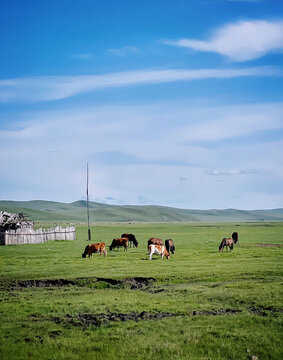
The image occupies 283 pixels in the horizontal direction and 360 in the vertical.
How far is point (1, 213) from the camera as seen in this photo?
172 ft

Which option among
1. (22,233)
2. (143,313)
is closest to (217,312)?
(143,313)

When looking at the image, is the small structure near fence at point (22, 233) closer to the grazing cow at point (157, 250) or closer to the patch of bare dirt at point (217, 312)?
the grazing cow at point (157, 250)

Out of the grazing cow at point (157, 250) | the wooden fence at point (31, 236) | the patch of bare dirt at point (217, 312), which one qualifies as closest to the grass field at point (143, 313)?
the patch of bare dirt at point (217, 312)

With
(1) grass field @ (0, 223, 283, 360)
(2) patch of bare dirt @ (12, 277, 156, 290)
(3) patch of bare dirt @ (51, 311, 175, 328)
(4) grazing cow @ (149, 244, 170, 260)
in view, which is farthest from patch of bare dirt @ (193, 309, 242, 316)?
(4) grazing cow @ (149, 244, 170, 260)

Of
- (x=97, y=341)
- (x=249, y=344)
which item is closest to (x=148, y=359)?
(x=97, y=341)

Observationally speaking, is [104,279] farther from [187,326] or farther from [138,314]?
[187,326]

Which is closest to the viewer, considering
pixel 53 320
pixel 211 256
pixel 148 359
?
pixel 148 359

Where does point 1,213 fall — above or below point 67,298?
above

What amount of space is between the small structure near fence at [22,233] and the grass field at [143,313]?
22.0 meters

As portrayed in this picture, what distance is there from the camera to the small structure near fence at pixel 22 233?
4506 centimetres

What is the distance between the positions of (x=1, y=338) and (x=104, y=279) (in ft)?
31.9

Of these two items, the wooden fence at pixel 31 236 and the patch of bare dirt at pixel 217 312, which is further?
the wooden fence at pixel 31 236

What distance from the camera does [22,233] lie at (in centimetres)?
4628

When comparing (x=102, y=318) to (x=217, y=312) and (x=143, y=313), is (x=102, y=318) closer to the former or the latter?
(x=143, y=313)
